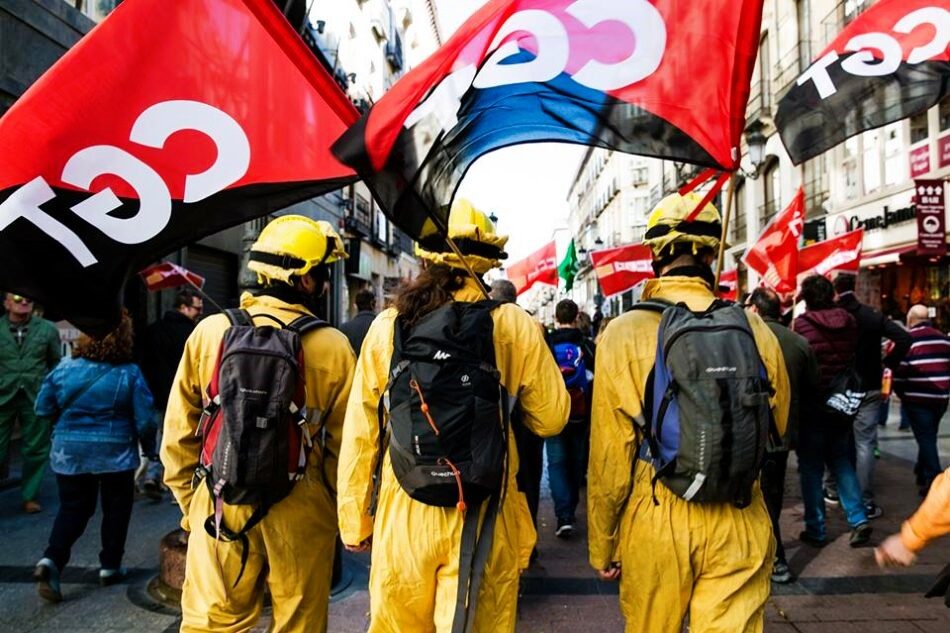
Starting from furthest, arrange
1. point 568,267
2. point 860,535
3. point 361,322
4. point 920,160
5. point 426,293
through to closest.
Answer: point 920,160 < point 568,267 < point 361,322 < point 860,535 < point 426,293

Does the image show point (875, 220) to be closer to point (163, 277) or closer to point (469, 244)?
point (163, 277)

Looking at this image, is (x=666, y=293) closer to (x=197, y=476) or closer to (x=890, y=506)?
(x=197, y=476)

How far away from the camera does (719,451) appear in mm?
2170

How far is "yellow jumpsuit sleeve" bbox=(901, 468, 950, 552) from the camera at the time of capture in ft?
6.30

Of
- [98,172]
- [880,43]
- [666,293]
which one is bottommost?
[666,293]

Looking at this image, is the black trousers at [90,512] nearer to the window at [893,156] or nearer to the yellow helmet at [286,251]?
the yellow helmet at [286,251]

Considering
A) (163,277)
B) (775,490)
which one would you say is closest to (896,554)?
(775,490)

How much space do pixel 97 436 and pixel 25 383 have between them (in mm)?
2388

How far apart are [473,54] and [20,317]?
18.6 ft

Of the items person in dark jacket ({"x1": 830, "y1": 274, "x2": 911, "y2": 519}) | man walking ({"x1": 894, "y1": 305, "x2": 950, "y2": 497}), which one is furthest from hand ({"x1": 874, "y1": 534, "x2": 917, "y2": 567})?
man walking ({"x1": 894, "y1": 305, "x2": 950, "y2": 497})

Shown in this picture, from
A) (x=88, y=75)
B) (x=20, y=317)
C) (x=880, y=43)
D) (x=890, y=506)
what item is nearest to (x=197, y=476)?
(x=88, y=75)

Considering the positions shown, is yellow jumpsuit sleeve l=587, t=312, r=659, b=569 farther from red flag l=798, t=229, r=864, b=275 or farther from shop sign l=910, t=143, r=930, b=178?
shop sign l=910, t=143, r=930, b=178

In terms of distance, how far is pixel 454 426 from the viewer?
7.14 feet

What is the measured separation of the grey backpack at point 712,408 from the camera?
7.13 ft
